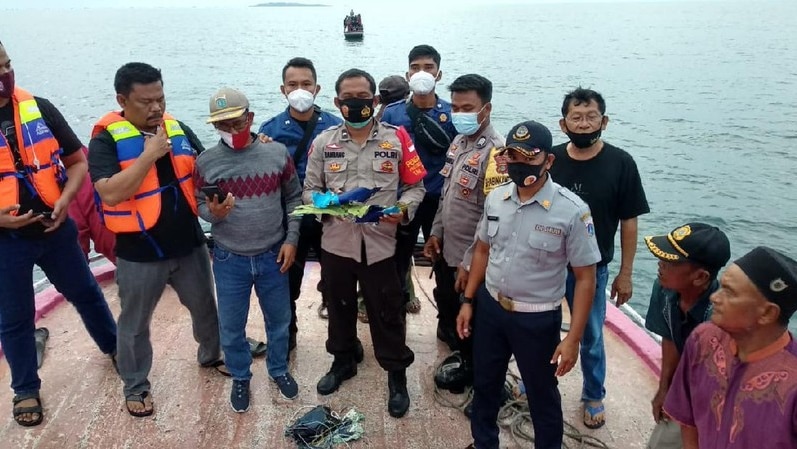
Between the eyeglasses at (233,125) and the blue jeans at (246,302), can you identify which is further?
the blue jeans at (246,302)

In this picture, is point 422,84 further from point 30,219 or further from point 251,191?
point 30,219

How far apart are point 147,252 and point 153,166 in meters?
0.55

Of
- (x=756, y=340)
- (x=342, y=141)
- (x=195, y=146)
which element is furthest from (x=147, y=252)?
(x=756, y=340)

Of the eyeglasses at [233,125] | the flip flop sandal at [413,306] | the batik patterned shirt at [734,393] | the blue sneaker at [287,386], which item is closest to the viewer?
the batik patterned shirt at [734,393]

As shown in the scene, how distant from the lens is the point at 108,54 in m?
58.6

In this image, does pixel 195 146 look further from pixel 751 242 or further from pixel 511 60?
pixel 511 60

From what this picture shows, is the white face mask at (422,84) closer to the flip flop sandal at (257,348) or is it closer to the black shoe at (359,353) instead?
the black shoe at (359,353)

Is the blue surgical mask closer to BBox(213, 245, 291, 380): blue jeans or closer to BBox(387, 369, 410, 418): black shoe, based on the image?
BBox(213, 245, 291, 380): blue jeans

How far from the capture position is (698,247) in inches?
104

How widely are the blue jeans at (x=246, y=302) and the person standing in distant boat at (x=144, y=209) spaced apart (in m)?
0.26

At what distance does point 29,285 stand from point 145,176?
1.19 metres

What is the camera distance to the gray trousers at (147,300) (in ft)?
12.2

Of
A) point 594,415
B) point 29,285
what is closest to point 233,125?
point 29,285

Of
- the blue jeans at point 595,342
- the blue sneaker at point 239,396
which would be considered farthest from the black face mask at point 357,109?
the blue sneaker at point 239,396
